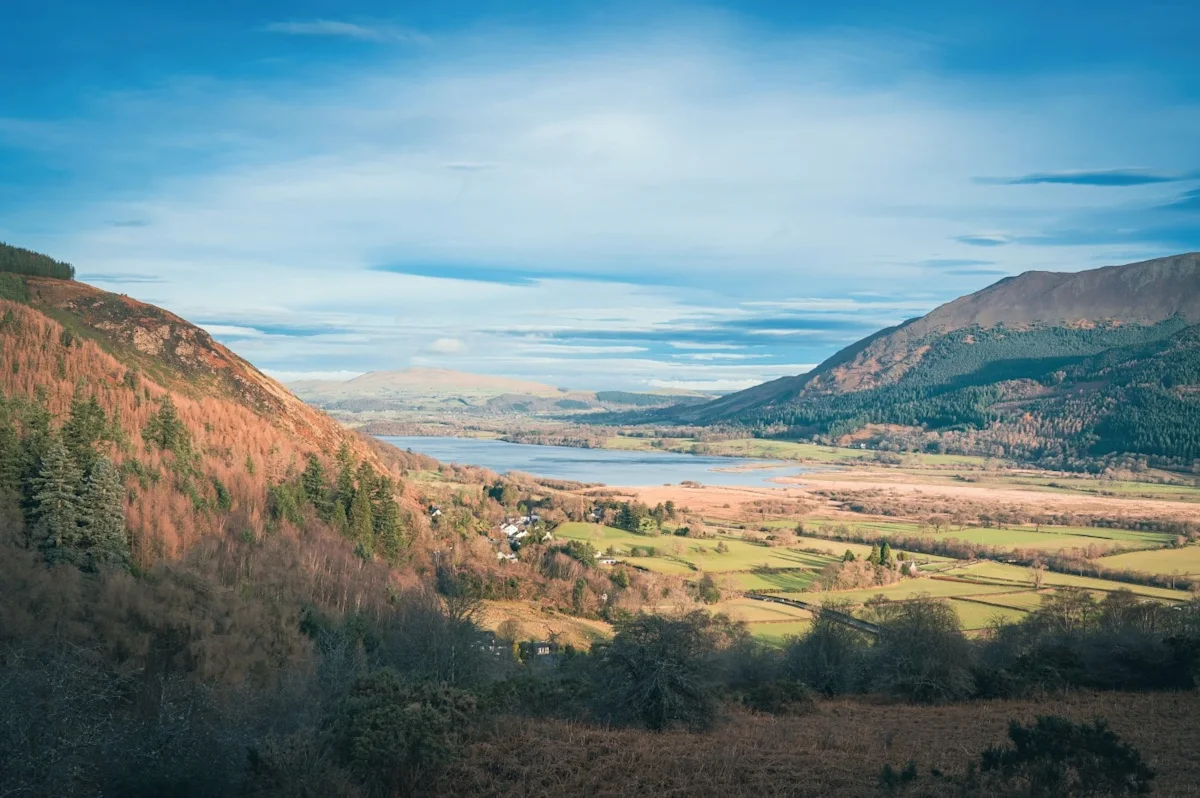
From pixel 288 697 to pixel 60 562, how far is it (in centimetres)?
1628

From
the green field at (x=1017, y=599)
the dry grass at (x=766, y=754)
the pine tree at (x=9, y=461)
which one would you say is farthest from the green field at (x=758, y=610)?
the pine tree at (x=9, y=461)

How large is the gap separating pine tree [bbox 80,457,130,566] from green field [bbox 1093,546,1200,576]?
68.7 metres

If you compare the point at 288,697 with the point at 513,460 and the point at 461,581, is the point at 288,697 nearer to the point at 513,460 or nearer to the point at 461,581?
the point at 461,581

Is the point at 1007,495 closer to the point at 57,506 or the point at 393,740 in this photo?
the point at 57,506

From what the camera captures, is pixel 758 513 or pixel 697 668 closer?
pixel 697 668

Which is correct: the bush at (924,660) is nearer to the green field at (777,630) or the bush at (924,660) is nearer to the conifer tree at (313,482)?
the green field at (777,630)

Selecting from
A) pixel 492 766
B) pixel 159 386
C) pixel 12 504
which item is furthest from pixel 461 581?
pixel 492 766

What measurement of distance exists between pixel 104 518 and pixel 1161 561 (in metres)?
76.0

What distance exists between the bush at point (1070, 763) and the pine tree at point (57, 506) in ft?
110

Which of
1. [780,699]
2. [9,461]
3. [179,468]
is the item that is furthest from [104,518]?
[780,699]

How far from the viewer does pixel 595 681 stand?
25.4 m

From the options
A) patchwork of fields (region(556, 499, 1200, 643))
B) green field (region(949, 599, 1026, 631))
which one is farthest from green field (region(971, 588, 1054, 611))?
green field (region(949, 599, 1026, 631))

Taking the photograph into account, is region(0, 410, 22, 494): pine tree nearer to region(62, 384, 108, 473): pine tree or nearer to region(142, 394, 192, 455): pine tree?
region(62, 384, 108, 473): pine tree

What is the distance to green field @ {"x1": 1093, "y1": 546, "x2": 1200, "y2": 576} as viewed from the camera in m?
64.6
